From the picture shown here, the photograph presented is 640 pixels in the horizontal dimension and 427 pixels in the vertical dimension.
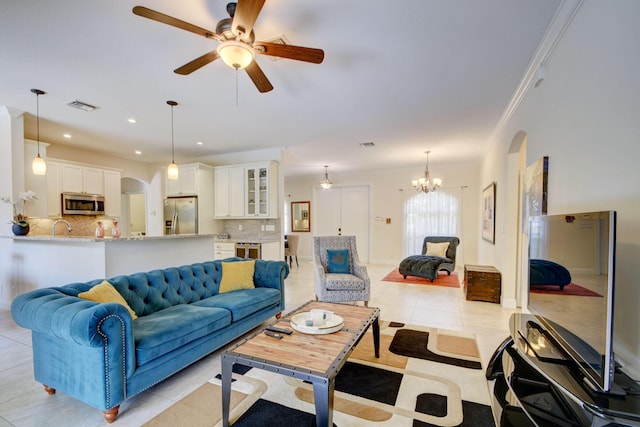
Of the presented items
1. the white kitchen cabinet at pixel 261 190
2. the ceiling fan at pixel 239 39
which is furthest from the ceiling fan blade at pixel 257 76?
the white kitchen cabinet at pixel 261 190

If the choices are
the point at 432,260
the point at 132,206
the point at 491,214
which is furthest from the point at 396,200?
the point at 132,206

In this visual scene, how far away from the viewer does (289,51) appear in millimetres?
1865

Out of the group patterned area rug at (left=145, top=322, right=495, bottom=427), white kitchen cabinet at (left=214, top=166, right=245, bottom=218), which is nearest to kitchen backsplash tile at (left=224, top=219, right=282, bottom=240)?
white kitchen cabinet at (left=214, top=166, right=245, bottom=218)

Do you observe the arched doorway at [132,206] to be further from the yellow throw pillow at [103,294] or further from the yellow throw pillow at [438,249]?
the yellow throw pillow at [438,249]

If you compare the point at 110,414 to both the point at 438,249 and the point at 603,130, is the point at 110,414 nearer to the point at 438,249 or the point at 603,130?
the point at 603,130

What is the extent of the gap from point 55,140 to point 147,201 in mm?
2150

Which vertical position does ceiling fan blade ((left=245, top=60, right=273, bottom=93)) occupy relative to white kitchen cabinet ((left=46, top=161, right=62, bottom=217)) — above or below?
above

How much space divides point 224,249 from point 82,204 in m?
2.70

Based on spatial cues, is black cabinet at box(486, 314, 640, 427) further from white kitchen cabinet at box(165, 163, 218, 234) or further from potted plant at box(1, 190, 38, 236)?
white kitchen cabinet at box(165, 163, 218, 234)

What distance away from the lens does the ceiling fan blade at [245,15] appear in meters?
1.50

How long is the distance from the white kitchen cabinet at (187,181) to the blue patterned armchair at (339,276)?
3.16 metres

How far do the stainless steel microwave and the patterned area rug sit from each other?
16.1ft

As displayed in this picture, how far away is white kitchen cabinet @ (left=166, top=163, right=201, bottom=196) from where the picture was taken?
5895mm

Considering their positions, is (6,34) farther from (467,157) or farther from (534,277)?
(467,157)
